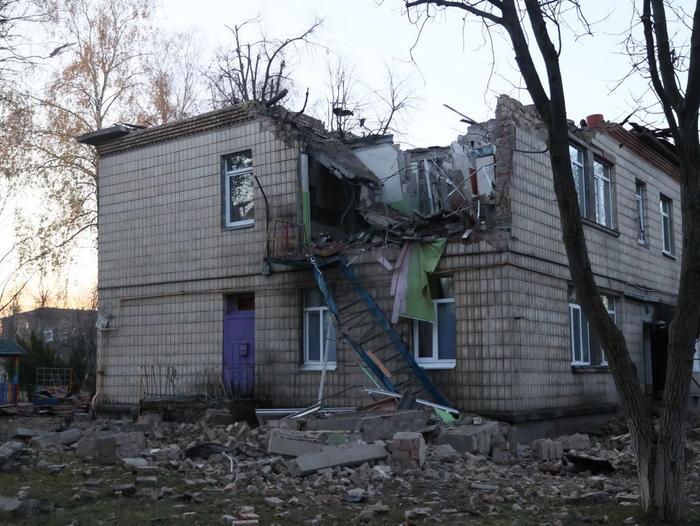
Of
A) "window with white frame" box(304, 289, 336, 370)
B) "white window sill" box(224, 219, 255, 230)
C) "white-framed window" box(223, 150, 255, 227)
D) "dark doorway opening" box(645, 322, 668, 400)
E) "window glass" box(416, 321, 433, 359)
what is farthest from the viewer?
"dark doorway opening" box(645, 322, 668, 400)

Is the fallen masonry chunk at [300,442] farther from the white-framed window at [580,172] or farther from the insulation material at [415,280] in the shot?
the white-framed window at [580,172]

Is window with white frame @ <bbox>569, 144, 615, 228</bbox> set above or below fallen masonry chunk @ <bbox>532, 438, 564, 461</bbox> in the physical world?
above

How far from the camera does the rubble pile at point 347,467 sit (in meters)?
Answer: 8.77

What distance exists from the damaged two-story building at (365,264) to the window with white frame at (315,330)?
0.03 m

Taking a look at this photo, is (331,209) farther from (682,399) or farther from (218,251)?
(682,399)

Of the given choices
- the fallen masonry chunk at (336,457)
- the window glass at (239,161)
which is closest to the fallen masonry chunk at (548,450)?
the fallen masonry chunk at (336,457)

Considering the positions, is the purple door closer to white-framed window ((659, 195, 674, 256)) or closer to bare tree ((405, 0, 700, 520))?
bare tree ((405, 0, 700, 520))

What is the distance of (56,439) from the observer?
13266 mm

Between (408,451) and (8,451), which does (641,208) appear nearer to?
(408,451)

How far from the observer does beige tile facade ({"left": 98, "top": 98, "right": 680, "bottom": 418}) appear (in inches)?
565

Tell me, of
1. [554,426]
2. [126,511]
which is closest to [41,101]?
[554,426]

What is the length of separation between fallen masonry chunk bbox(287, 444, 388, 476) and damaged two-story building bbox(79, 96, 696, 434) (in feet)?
11.0

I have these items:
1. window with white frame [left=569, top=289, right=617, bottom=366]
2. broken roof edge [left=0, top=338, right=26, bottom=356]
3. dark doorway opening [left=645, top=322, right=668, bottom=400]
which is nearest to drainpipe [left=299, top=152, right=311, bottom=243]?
window with white frame [left=569, top=289, right=617, bottom=366]

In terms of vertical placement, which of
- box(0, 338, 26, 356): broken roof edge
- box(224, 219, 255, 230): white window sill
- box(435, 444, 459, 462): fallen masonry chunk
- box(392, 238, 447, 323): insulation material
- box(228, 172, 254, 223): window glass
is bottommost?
box(435, 444, 459, 462): fallen masonry chunk
